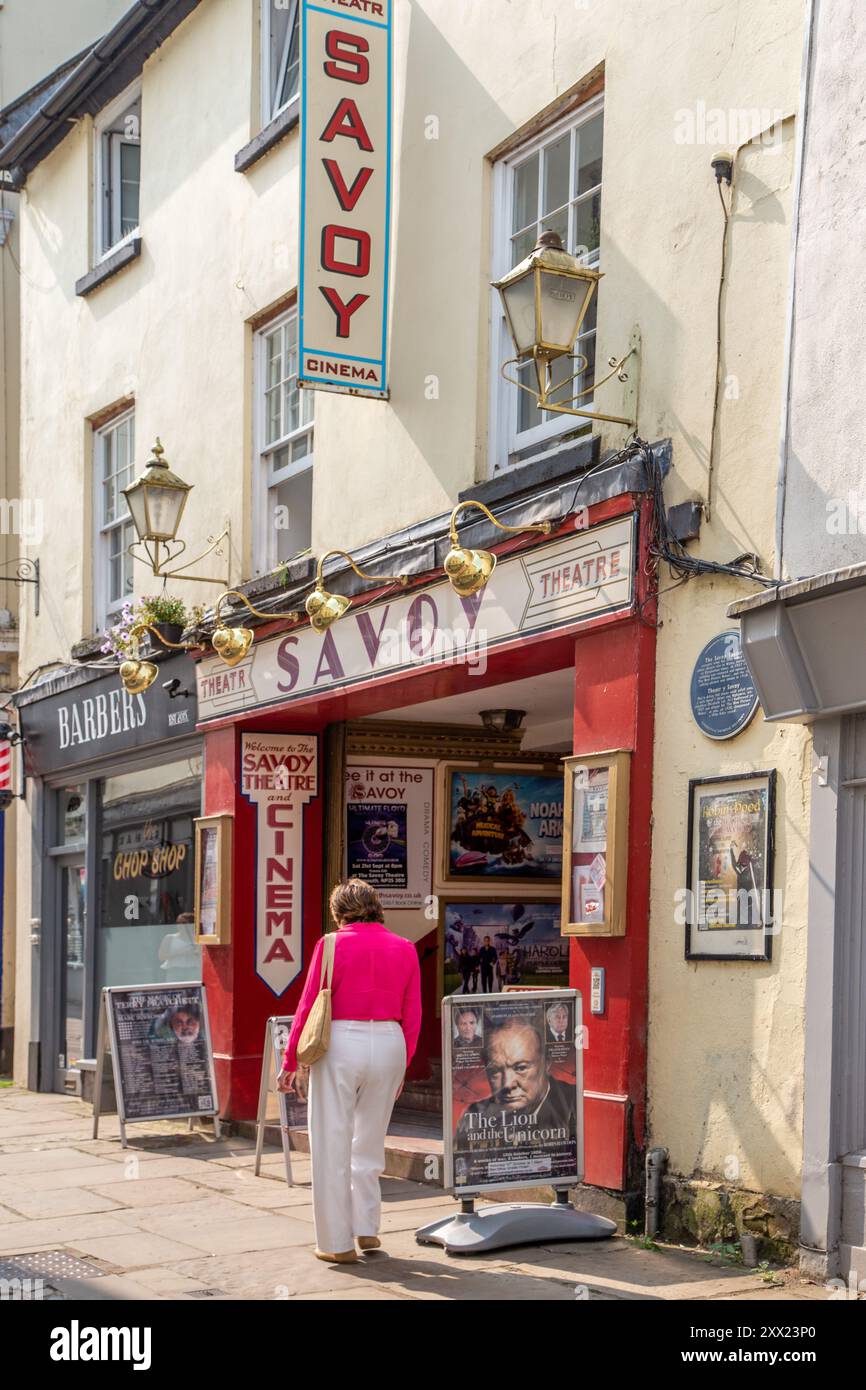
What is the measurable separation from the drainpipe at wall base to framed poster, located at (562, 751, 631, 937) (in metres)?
1.03

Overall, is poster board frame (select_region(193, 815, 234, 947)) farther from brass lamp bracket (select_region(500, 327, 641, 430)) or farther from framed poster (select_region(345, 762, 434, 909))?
brass lamp bracket (select_region(500, 327, 641, 430))

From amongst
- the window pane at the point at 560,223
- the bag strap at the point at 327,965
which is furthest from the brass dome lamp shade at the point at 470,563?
the bag strap at the point at 327,965

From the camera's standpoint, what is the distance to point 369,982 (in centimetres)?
731

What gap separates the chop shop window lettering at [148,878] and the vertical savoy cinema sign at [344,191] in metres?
4.56

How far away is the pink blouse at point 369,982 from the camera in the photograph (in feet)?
23.9

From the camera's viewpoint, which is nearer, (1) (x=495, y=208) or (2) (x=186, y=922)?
(1) (x=495, y=208)

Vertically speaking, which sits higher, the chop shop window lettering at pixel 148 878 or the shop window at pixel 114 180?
the shop window at pixel 114 180

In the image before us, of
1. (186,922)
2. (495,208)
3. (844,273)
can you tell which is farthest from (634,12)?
(186,922)

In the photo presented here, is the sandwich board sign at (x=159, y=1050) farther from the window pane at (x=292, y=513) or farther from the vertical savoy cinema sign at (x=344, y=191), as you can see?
the vertical savoy cinema sign at (x=344, y=191)

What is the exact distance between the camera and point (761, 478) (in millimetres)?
7367

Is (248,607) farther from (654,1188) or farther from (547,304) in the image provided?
Result: (654,1188)

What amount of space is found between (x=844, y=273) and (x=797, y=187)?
55 centimetres

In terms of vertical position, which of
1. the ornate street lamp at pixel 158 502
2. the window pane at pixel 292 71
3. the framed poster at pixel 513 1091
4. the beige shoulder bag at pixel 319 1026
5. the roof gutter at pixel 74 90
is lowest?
the framed poster at pixel 513 1091
